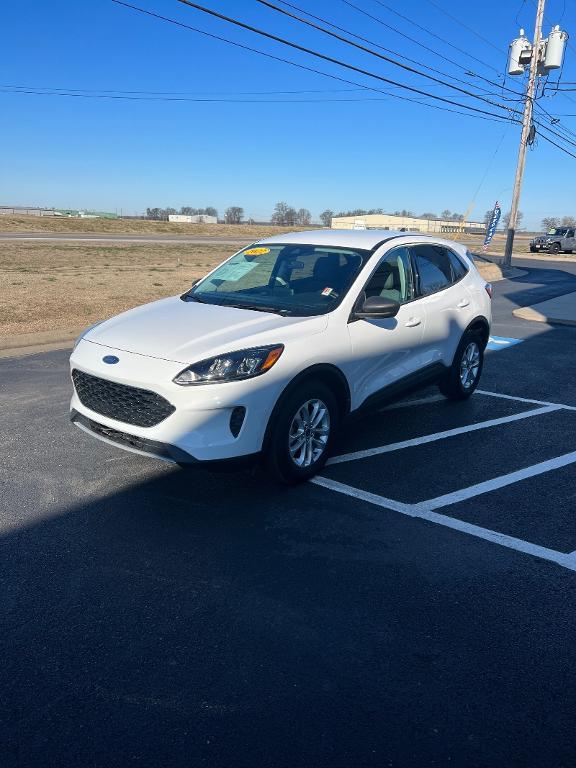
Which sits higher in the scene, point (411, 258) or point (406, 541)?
point (411, 258)

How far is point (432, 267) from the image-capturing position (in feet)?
20.3

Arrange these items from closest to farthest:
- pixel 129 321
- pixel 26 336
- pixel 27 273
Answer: pixel 129 321 → pixel 26 336 → pixel 27 273

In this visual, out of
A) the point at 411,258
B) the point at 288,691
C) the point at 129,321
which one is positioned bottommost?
the point at 288,691

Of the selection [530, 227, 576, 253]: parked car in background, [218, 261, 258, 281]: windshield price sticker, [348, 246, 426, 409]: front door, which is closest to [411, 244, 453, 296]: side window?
[348, 246, 426, 409]: front door

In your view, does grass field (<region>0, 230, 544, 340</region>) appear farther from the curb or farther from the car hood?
the car hood

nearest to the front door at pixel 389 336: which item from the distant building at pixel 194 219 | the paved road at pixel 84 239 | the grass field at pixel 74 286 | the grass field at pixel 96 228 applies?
the grass field at pixel 74 286

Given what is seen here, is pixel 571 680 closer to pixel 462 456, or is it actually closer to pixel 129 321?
pixel 462 456

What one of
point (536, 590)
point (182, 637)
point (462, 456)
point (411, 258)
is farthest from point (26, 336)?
point (536, 590)

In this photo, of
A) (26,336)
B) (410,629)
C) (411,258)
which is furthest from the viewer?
(26,336)

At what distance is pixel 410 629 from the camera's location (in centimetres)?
302

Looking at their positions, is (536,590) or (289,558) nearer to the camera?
(536,590)

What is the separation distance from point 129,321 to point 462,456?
115 inches

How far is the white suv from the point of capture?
3.94 meters

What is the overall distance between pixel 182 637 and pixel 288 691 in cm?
60
